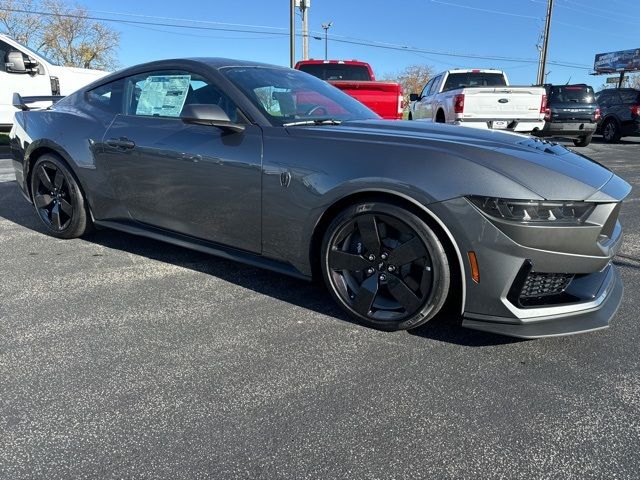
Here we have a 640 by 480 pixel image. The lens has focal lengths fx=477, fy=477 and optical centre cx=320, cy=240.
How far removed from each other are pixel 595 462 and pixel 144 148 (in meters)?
3.02

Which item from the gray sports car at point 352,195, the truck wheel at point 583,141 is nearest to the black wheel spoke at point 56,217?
the gray sports car at point 352,195

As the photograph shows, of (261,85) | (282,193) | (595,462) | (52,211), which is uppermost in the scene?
(261,85)

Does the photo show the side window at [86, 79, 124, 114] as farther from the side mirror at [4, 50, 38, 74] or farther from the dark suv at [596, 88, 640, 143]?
the dark suv at [596, 88, 640, 143]

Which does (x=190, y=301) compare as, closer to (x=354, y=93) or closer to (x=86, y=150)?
(x=86, y=150)

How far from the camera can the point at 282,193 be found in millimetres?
2711

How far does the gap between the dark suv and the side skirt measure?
14.9 metres

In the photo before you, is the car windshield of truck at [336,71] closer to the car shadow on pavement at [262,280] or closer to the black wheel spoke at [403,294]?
the car shadow on pavement at [262,280]

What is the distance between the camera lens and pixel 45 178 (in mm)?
3992

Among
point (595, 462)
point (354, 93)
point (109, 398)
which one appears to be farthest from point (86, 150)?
point (354, 93)

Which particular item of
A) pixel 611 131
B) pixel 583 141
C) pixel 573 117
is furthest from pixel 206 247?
pixel 611 131

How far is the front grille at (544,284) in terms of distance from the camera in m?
2.27

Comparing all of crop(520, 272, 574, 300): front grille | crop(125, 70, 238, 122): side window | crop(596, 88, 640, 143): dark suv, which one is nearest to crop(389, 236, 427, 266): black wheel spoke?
crop(520, 272, 574, 300): front grille

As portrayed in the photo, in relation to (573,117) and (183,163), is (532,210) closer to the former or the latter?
(183,163)

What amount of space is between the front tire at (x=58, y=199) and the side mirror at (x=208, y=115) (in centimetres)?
153
